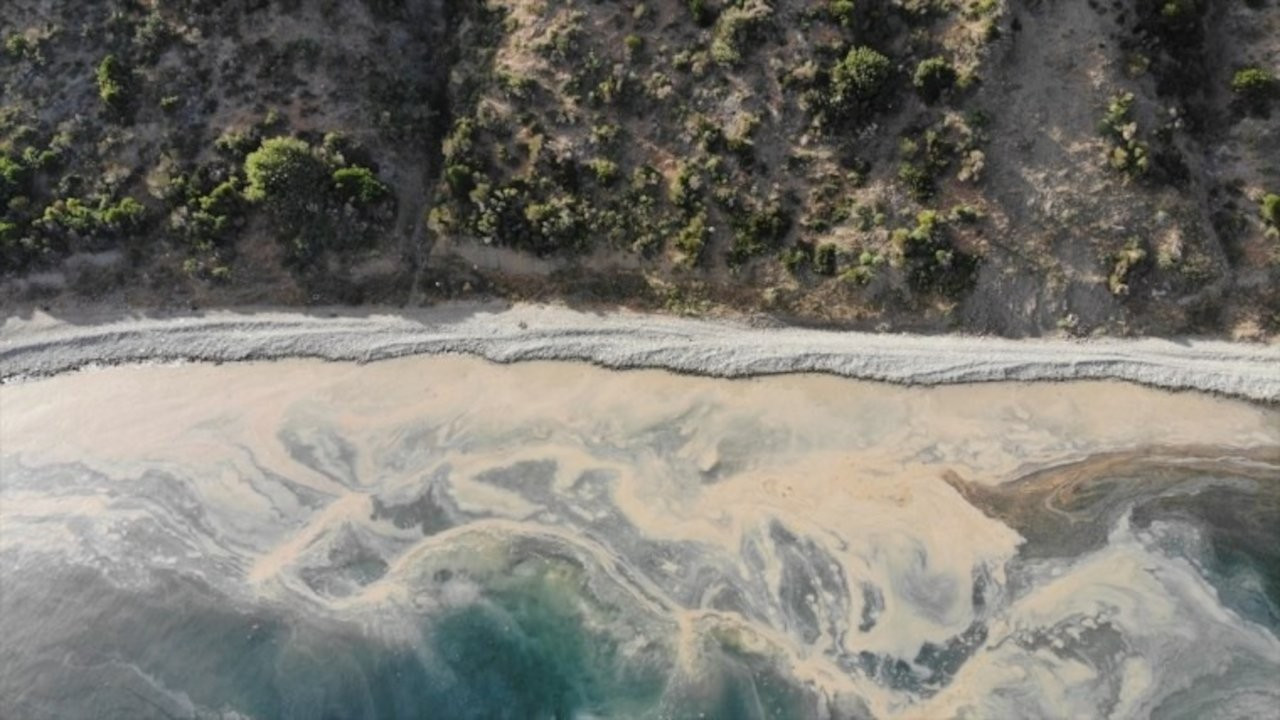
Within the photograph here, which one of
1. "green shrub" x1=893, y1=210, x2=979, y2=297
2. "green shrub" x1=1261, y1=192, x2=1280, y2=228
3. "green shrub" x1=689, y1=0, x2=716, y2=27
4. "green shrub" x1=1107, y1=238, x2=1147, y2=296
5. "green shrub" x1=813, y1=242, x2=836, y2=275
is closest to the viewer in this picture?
"green shrub" x1=1261, y1=192, x2=1280, y2=228

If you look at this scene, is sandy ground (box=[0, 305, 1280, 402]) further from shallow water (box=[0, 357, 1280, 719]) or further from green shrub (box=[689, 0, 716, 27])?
green shrub (box=[689, 0, 716, 27])

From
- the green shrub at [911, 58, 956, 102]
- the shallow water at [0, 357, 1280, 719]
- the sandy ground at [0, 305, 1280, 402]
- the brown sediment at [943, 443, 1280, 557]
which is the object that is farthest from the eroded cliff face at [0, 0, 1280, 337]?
the brown sediment at [943, 443, 1280, 557]

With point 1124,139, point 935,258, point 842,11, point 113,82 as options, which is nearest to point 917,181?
point 935,258

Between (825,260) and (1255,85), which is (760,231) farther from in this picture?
(1255,85)

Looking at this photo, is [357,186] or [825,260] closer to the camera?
[825,260]

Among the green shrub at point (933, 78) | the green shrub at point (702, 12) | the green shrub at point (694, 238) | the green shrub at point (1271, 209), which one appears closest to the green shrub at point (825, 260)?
the green shrub at point (694, 238)

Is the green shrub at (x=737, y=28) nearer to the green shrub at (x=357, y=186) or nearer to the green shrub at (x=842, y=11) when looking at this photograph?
the green shrub at (x=842, y=11)
